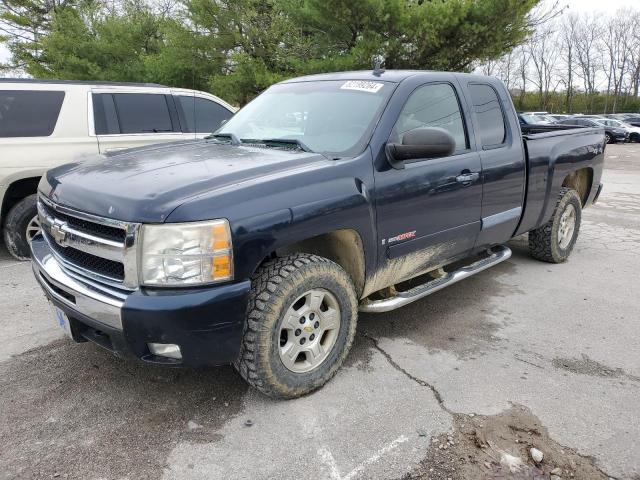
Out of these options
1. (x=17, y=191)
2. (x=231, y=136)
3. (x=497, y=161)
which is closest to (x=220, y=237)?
(x=231, y=136)

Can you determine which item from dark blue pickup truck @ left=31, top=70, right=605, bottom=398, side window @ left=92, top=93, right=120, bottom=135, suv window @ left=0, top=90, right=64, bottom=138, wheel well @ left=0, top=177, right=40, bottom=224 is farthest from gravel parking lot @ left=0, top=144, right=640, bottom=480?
side window @ left=92, top=93, right=120, bottom=135

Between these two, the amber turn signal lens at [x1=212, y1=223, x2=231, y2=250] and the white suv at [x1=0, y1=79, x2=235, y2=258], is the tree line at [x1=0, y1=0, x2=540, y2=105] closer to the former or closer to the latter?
the white suv at [x1=0, y1=79, x2=235, y2=258]

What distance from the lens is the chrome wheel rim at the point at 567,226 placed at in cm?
553

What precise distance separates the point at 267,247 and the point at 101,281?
856mm

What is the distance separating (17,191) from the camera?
18.1 feet

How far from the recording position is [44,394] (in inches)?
117

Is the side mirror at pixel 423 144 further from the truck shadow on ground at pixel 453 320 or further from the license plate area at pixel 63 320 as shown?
the license plate area at pixel 63 320

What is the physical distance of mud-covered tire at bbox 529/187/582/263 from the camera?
5363 millimetres

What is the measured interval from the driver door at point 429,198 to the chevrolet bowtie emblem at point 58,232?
178 cm

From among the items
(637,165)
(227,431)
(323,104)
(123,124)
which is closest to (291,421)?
(227,431)

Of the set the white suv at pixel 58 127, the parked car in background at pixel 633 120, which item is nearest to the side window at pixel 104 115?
the white suv at pixel 58 127

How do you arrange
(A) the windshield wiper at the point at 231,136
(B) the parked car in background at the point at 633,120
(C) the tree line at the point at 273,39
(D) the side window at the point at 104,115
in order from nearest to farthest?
(A) the windshield wiper at the point at 231,136 → (D) the side window at the point at 104,115 → (C) the tree line at the point at 273,39 → (B) the parked car in background at the point at 633,120

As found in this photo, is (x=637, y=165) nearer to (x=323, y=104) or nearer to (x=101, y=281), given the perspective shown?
(x=323, y=104)

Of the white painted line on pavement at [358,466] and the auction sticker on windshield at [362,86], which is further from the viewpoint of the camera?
the auction sticker on windshield at [362,86]
